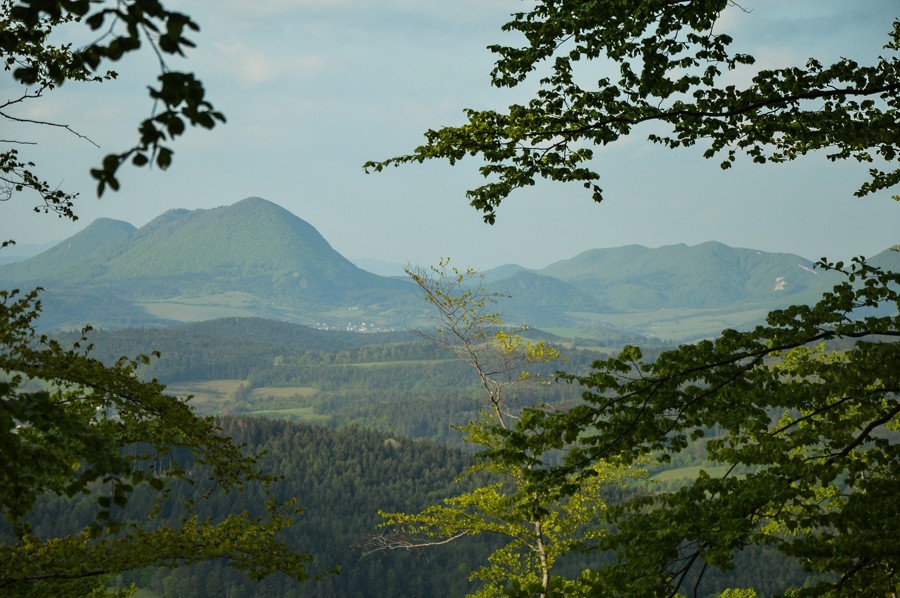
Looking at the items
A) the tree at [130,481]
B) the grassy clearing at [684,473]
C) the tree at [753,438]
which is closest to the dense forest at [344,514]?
the grassy clearing at [684,473]

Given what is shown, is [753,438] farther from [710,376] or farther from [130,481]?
[130,481]

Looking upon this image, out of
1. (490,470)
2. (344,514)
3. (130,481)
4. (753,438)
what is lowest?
(344,514)

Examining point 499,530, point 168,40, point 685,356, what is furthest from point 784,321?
point 499,530

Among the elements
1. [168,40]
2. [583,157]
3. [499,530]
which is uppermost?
[583,157]

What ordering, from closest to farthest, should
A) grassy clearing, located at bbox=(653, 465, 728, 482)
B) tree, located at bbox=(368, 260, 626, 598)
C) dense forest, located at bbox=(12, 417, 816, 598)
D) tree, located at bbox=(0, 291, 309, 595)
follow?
tree, located at bbox=(0, 291, 309, 595)
tree, located at bbox=(368, 260, 626, 598)
dense forest, located at bbox=(12, 417, 816, 598)
grassy clearing, located at bbox=(653, 465, 728, 482)

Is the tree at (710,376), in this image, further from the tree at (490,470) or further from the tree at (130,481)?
the tree at (490,470)

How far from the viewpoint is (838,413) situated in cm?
832

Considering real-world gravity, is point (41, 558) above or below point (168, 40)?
below

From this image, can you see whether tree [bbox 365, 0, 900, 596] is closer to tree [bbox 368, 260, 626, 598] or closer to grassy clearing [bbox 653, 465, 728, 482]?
tree [bbox 368, 260, 626, 598]

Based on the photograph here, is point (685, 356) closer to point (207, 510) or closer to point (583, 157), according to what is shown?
point (583, 157)

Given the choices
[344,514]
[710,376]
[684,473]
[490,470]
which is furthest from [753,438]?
[684,473]

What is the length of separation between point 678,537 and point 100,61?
19.0 feet

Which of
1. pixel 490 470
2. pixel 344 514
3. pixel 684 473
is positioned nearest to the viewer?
pixel 490 470

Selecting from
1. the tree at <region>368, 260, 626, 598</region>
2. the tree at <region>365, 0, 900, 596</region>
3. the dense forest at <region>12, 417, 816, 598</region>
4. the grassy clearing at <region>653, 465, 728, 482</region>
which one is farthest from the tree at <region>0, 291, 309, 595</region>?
the grassy clearing at <region>653, 465, 728, 482</region>
